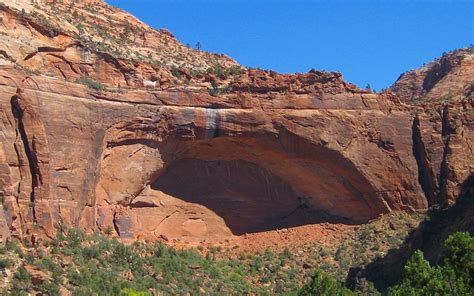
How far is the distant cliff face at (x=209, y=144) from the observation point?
149 feet

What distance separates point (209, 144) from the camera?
51094mm

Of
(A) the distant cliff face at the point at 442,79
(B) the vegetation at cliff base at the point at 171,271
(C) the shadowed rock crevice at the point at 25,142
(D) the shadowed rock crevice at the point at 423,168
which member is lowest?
(B) the vegetation at cliff base at the point at 171,271

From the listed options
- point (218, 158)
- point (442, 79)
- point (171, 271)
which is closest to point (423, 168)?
point (218, 158)

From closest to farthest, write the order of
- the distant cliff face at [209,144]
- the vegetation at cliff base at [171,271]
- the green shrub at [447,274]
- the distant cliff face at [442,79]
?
the green shrub at [447,274]
the vegetation at cliff base at [171,271]
the distant cliff face at [209,144]
the distant cliff face at [442,79]

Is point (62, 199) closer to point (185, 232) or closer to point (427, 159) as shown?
point (185, 232)

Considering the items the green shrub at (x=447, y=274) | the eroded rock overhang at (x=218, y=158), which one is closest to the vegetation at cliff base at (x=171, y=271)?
the green shrub at (x=447, y=274)

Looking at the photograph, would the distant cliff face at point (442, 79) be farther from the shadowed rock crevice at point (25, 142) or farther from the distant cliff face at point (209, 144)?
the shadowed rock crevice at point (25, 142)

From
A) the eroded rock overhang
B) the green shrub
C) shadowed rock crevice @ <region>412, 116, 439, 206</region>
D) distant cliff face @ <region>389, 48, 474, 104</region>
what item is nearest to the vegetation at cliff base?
the green shrub

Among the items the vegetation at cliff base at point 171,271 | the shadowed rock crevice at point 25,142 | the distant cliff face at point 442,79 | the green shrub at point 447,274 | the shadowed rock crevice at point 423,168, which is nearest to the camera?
the green shrub at point 447,274

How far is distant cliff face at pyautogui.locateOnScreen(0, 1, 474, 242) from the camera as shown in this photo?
45.3 metres

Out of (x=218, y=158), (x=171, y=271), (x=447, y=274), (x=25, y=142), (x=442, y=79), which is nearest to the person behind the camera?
(x=447, y=274)

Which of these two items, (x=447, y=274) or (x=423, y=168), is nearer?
(x=447, y=274)

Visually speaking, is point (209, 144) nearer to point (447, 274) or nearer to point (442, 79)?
point (447, 274)

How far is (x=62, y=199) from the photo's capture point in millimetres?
44438
